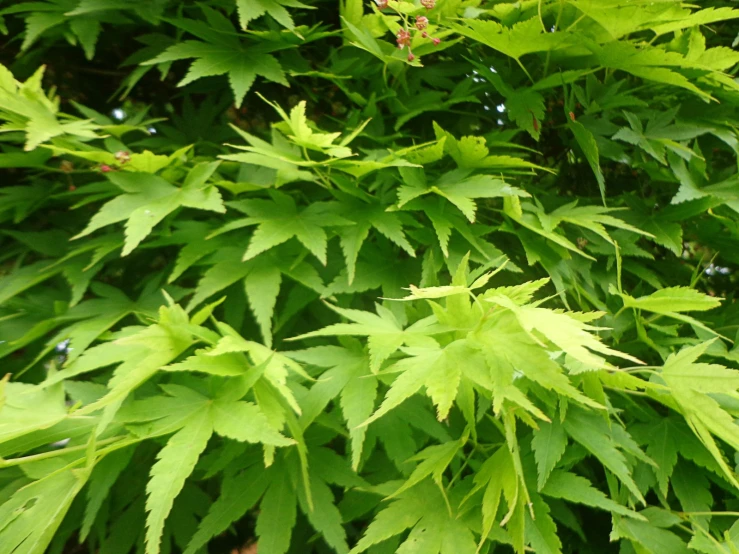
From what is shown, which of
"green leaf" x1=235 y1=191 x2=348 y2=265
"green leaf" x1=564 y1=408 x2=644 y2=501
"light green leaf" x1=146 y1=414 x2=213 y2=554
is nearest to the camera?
"light green leaf" x1=146 y1=414 x2=213 y2=554

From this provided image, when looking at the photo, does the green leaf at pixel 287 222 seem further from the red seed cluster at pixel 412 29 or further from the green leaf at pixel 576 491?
the green leaf at pixel 576 491

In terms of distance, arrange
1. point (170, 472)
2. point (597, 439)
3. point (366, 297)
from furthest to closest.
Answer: point (366, 297) < point (597, 439) < point (170, 472)

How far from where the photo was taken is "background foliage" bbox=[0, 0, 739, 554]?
0.54 m

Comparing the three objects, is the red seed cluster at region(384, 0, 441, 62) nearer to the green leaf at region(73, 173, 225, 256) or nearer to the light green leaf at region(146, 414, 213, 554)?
the green leaf at region(73, 173, 225, 256)

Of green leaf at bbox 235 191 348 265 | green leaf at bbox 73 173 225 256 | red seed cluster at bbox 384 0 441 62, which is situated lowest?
green leaf at bbox 235 191 348 265

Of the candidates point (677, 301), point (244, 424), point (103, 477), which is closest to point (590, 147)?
point (677, 301)

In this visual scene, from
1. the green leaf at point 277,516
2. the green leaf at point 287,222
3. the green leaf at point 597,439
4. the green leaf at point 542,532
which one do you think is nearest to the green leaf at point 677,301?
the green leaf at point 597,439

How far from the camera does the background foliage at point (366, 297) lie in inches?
21.1

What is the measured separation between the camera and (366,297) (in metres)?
0.82

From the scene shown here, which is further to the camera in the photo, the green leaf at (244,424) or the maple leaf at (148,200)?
the maple leaf at (148,200)

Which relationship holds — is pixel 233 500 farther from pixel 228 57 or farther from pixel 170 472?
pixel 228 57

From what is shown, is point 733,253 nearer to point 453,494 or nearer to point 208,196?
point 453,494

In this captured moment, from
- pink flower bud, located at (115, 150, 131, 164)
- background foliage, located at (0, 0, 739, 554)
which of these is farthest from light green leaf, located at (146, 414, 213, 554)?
pink flower bud, located at (115, 150, 131, 164)

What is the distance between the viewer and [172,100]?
39.1 inches
